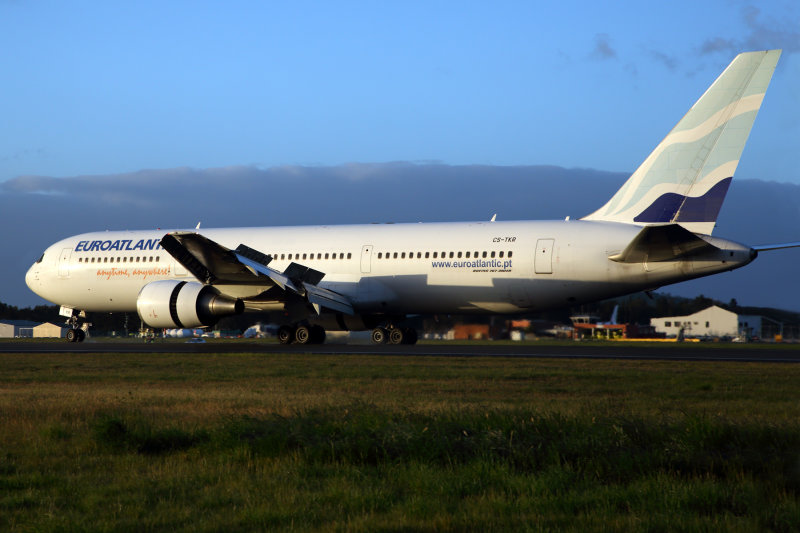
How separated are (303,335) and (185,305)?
14.9 feet

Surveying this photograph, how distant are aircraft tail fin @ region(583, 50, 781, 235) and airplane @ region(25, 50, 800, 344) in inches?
1.2

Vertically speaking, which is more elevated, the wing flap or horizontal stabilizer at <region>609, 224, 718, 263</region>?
horizontal stabilizer at <region>609, 224, 718, 263</region>

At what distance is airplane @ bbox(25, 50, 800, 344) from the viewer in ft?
85.3

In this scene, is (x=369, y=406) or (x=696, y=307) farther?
(x=696, y=307)

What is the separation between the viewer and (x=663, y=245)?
995 inches

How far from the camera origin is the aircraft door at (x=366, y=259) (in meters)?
30.7

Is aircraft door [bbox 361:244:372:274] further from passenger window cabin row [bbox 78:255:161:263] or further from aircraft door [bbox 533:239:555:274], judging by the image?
passenger window cabin row [bbox 78:255:161:263]

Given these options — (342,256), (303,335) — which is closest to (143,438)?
(303,335)

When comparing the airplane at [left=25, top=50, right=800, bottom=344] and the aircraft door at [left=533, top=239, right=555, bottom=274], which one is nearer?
the airplane at [left=25, top=50, right=800, bottom=344]

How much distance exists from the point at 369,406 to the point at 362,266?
20.2 m

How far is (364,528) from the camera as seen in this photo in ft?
17.5

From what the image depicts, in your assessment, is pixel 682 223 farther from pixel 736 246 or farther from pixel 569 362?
pixel 569 362

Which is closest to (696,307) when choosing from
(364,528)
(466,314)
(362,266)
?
(466,314)

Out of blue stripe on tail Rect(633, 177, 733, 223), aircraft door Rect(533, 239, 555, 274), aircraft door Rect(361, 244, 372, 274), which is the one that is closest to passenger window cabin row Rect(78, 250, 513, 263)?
aircraft door Rect(361, 244, 372, 274)
